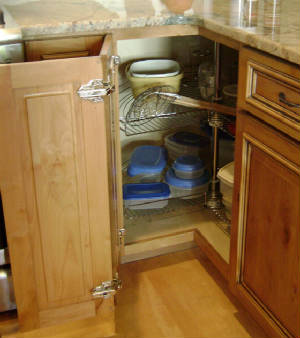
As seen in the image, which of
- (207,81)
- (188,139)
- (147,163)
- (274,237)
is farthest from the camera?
(188,139)

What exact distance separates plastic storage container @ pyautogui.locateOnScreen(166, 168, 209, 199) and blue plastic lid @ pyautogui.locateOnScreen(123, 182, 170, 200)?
0.10 ft

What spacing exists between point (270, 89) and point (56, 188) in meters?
0.63

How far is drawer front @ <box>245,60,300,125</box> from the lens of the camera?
1.18m

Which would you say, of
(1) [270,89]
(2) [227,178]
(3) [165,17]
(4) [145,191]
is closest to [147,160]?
(4) [145,191]

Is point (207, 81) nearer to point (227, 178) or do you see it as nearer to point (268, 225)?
point (227, 178)

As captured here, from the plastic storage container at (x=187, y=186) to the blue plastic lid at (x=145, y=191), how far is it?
0.10ft


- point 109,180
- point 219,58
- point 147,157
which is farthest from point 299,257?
point 147,157

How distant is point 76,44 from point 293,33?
66 cm

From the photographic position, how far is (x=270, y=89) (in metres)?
1.26

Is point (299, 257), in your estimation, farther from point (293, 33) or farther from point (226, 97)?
point (226, 97)

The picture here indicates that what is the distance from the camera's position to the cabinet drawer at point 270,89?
1175mm

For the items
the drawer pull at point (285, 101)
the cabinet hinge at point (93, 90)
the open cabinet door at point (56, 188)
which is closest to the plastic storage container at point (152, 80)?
the open cabinet door at point (56, 188)

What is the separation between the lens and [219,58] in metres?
1.82

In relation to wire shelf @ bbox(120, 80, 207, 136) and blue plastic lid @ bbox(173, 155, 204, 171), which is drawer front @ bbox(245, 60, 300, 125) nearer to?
wire shelf @ bbox(120, 80, 207, 136)
